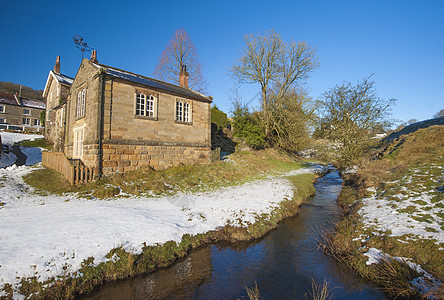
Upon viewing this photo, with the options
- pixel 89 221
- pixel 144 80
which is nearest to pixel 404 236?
pixel 89 221

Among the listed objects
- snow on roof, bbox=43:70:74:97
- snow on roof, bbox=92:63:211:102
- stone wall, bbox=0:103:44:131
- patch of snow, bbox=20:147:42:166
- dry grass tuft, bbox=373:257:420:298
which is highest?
snow on roof, bbox=43:70:74:97

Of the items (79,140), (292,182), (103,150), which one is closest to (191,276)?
(103,150)

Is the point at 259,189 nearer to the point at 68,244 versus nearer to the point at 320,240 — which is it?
the point at 320,240

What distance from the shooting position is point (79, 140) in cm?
1499

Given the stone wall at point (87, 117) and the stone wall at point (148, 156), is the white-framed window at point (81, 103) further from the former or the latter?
the stone wall at point (148, 156)

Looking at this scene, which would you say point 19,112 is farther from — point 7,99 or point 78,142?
point 78,142

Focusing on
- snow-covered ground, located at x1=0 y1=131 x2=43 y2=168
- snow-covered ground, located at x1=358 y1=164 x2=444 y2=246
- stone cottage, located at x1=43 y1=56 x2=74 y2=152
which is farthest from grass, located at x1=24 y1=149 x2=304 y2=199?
stone cottage, located at x1=43 y1=56 x2=74 y2=152

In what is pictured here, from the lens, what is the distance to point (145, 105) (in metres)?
14.5

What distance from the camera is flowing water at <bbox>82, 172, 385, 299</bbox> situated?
4945 mm

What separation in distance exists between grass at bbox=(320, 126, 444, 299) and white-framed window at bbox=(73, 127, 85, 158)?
15.8m

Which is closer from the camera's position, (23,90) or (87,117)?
(87,117)

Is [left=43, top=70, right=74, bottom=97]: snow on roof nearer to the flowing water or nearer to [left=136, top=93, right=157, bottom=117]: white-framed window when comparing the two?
[left=136, top=93, right=157, bottom=117]: white-framed window

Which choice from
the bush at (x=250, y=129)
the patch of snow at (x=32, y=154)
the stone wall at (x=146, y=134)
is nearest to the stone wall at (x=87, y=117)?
the stone wall at (x=146, y=134)

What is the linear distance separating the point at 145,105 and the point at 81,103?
5.12 metres
